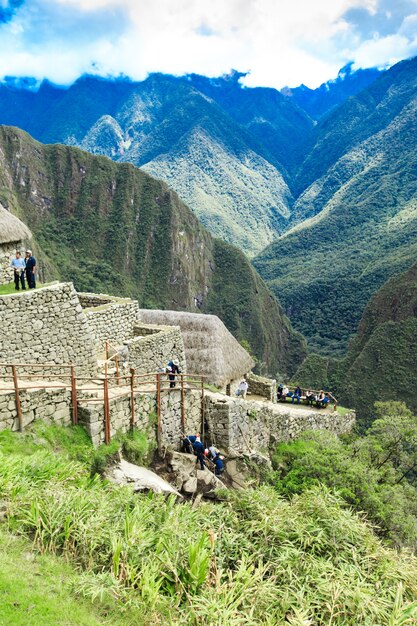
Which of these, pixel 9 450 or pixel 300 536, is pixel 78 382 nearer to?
pixel 9 450

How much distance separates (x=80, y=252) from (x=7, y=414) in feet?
457

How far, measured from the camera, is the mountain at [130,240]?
14000cm

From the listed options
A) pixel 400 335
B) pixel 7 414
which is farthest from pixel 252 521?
pixel 400 335

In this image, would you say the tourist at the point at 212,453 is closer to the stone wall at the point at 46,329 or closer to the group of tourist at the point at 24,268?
the stone wall at the point at 46,329

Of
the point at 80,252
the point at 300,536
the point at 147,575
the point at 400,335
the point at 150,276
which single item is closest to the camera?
the point at 147,575

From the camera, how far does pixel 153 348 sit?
17047 millimetres

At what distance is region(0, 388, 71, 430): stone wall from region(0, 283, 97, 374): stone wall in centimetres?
216

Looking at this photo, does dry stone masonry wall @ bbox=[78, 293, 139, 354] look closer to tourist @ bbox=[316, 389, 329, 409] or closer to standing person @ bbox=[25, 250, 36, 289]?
standing person @ bbox=[25, 250, 36, 289]

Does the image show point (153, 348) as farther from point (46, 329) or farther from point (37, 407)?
point (37, 407)

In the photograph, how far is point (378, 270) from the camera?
14850cm

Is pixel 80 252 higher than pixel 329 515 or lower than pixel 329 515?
higher

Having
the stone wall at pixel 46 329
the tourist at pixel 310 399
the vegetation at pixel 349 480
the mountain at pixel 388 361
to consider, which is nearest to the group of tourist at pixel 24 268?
the stone wall at pixel 46 329

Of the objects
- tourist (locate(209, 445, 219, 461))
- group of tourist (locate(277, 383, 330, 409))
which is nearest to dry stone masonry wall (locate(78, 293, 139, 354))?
tourist (locate(209, 445, 219, 461))

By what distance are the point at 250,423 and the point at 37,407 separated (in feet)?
27.4
